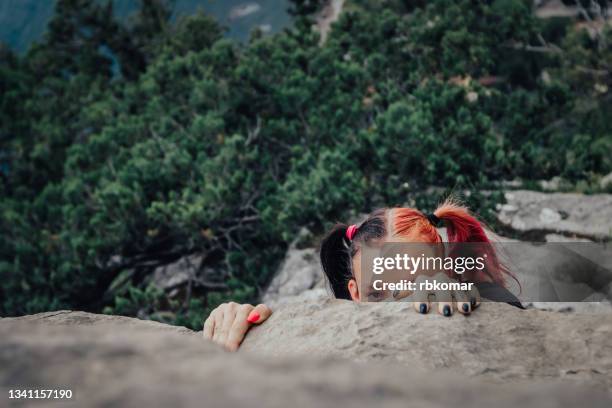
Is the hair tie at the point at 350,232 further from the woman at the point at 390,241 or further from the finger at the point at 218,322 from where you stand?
the finger at the point at 218,322

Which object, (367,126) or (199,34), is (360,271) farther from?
(199,34)

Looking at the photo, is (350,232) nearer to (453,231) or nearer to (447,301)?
(453,231)

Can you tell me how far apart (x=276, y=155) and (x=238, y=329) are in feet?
21.1

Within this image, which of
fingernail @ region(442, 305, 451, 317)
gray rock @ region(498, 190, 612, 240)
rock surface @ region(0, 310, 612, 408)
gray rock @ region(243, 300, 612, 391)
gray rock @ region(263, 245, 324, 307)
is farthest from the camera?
gray rock @ region(263, 245, 324, 307)

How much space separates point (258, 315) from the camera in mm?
1671

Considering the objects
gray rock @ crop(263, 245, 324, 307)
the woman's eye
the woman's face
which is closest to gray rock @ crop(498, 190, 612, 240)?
gray rock @ crop(263, 245, 324, 307)

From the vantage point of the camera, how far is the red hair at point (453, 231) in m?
1.76

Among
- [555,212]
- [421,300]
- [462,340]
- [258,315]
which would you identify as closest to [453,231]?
[421,300]

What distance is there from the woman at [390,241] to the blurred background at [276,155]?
11.7 ft

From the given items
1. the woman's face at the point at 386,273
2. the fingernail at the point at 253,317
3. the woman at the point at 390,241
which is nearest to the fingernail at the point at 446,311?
the woman at the point at 390,241

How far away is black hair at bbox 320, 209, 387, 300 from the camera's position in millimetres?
1966

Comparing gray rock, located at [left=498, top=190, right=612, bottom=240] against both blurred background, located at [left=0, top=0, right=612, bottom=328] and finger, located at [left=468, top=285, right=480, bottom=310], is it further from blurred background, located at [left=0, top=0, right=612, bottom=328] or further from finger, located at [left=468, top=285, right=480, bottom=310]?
finger, located at [left=468, top=285, right=480, bottom=310]

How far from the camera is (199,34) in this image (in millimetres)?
11562

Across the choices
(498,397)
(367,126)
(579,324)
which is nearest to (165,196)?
(367,126)
